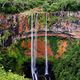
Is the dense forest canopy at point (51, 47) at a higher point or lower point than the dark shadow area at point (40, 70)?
higher

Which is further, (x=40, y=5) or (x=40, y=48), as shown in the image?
(x=40, y=5)

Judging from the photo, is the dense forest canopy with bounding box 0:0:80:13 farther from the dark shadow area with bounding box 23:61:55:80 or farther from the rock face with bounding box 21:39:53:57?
the dark shadow area with bounding box 23:61:55:80

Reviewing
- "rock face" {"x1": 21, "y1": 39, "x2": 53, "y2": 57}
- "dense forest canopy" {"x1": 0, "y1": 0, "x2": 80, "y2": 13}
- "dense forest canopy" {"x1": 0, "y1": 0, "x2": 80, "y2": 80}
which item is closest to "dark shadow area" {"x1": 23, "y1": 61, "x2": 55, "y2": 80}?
"dense forest canopy" {"x1": 0, "y1": 0, "x2": 80, "y2": 80}

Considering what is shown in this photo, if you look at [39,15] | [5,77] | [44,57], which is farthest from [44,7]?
[5,77]

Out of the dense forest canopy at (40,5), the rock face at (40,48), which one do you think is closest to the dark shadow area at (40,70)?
the rock face at (40,48)

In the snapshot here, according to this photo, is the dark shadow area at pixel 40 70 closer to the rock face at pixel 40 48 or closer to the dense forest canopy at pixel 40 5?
the rock face at pixel 40 48

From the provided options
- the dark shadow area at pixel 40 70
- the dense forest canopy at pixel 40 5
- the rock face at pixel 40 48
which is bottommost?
the dark shadow area at pixel 40 70

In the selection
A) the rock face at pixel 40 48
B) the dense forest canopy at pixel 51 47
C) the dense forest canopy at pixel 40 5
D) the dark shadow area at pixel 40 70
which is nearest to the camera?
the dense forest canopy at pixel 51 47

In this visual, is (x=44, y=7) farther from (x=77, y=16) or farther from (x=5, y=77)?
(x=5, y=77)

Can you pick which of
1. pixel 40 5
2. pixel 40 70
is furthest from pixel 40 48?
pixel 40 5

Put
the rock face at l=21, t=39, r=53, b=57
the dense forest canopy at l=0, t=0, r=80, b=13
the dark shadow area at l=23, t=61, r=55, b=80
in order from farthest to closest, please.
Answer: the dense forest canopy at l=0, t=0, r=80, b=13, the rock face at l=21, t=39, r=53, b=57, the dark shadow area at l=23, t=61, r=55, b=80

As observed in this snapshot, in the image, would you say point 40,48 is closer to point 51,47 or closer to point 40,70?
point 51,47
